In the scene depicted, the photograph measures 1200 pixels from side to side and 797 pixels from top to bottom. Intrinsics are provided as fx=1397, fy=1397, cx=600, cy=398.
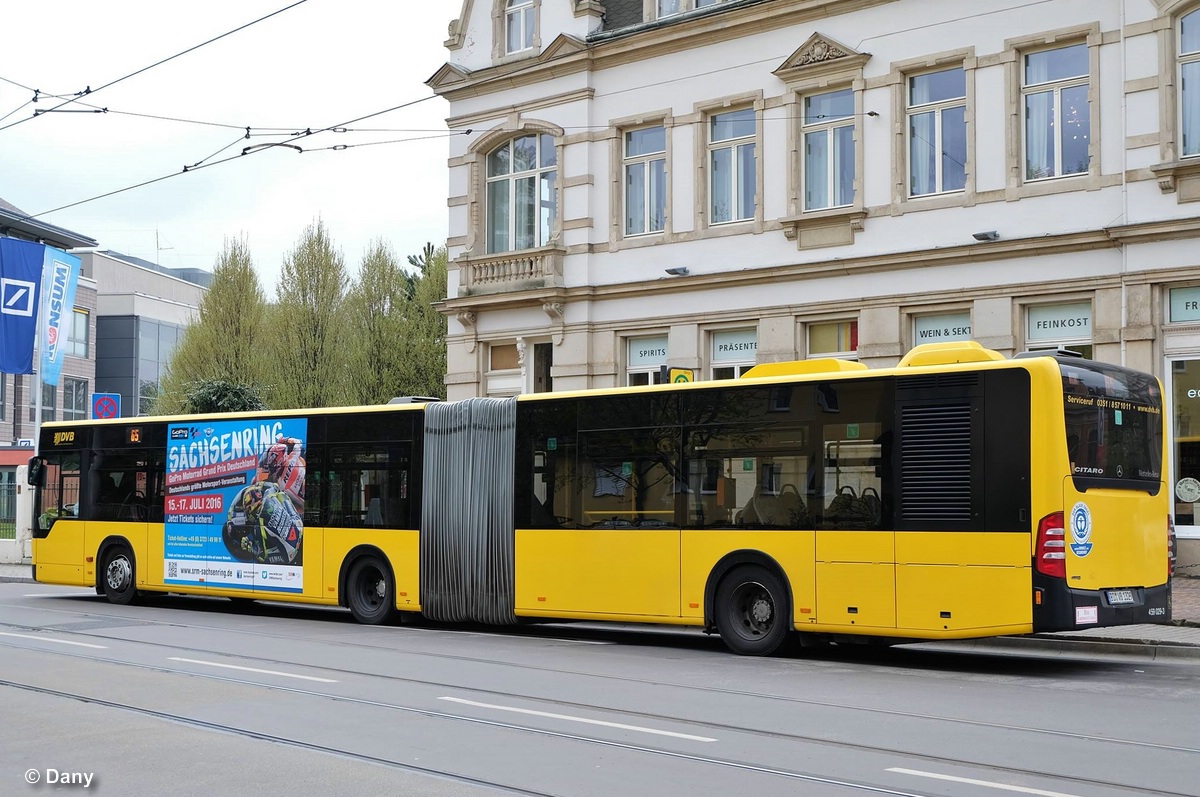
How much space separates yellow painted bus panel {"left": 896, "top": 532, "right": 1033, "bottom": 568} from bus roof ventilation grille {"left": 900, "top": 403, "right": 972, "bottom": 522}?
180mm

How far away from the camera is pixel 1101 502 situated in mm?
13062

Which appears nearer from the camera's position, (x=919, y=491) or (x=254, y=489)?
(x=919, y=491)

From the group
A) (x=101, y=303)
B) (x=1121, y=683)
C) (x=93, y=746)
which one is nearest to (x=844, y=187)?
(x=1121, y=683)

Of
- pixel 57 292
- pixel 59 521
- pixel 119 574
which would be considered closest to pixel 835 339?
pixel 119 574

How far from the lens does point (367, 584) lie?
19.1 metres

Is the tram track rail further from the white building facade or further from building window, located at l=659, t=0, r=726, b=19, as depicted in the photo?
building window, located at l=659, t=0, r=726, b=19

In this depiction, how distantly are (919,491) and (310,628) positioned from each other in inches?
335

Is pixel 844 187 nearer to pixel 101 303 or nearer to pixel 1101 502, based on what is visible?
pixel 1101 502

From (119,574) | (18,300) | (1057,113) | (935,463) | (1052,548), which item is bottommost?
(119,574)

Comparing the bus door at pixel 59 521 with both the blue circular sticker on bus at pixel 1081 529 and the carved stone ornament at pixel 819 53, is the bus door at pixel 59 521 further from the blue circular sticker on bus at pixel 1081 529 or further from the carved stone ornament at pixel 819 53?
the blue circular sticker on bus at pixel 1081 529

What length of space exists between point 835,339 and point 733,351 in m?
2.12

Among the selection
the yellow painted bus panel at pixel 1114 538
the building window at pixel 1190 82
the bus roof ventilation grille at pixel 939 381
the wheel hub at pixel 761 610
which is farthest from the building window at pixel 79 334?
the yellow painted bus panel at pixel 1114 538

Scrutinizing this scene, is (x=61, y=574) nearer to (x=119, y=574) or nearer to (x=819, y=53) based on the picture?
(x=119, y=574)

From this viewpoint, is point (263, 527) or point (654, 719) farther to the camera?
point (263, 527)
